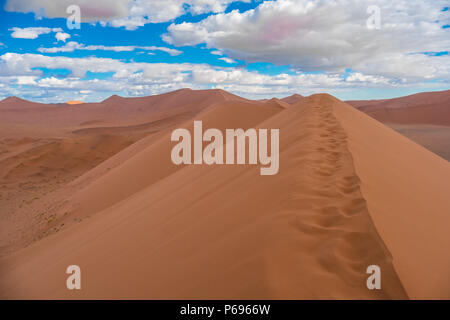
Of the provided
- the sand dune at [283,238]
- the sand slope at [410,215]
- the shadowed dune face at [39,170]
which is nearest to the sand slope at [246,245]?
the sand dune at [283,238]

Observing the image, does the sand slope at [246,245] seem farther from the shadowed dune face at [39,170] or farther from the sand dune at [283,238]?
the shadowed dune face at [39,170]

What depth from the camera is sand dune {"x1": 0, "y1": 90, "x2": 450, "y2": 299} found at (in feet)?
6.65

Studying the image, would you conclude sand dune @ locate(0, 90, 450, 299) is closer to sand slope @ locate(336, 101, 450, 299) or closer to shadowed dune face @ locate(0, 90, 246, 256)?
sand slope @ locate(336, 101, 450, 299)

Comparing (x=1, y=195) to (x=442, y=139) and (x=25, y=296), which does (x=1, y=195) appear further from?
(x=442, y=139)

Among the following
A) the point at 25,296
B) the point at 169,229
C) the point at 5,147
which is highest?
the point at 5,147

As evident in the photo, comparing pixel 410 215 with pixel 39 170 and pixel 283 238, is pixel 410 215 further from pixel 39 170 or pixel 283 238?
pixel 39 170

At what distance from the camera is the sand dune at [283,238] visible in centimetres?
203

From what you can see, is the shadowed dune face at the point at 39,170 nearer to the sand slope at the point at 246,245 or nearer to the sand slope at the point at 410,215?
the sand slope at the point at 246,245

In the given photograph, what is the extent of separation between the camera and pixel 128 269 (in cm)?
285

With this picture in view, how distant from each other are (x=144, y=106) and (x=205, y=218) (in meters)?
60.7

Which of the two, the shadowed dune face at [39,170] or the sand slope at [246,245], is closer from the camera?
the sand slope at [246,245]

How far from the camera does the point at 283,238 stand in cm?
233

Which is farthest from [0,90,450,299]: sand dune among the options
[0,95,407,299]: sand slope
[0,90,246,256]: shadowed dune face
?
[0,90,246,256]: shadowed dune face
